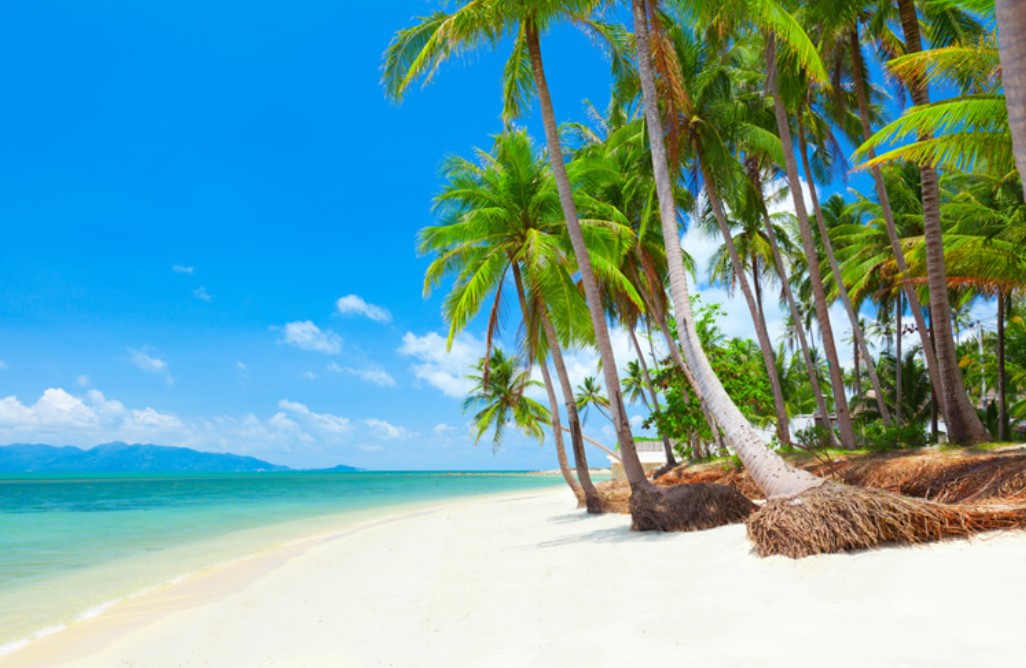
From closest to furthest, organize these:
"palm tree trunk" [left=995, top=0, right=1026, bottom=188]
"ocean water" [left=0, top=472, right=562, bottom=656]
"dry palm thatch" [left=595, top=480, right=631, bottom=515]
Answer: "palm tree trunk" [left=995, top=0, right=1026, bottom=188]
"ocean water" [left=0, top=472, right=562, bottom=656]
"dry palm thatch" [left=595, top=480, right=631, bottom=515]

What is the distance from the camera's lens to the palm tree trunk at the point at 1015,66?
4852 mm

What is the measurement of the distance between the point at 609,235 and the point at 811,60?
5.88m

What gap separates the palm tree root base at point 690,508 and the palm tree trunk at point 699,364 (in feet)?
3.83

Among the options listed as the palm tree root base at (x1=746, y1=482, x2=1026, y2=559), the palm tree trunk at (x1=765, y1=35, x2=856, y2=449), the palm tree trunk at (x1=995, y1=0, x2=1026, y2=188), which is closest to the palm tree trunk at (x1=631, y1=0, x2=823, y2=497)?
the palm tree root base at (x1=746, y1=482, x2=1026, y2=559)

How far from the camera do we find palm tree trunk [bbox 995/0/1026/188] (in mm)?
4852

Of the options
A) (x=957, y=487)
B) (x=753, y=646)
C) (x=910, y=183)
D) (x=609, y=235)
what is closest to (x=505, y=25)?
(x=609, y=235)

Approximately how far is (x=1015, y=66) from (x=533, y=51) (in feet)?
25.7

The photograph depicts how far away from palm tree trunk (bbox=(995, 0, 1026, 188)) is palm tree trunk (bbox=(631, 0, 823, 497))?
11.2ft

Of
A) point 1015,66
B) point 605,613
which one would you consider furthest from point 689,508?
point 1015,66

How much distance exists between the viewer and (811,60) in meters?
9.04

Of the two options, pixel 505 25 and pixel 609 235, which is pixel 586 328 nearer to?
pixel 609 235

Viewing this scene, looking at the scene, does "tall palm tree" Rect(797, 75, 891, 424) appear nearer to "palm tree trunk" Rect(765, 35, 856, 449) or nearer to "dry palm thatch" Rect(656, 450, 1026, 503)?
"palm tree trunk" Rect(765, 35, 856, 449)

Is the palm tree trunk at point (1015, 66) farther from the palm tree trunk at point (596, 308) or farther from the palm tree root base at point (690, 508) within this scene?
the palm tree trunk at point (596, 308)

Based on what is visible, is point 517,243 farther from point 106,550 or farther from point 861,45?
point 106,550
